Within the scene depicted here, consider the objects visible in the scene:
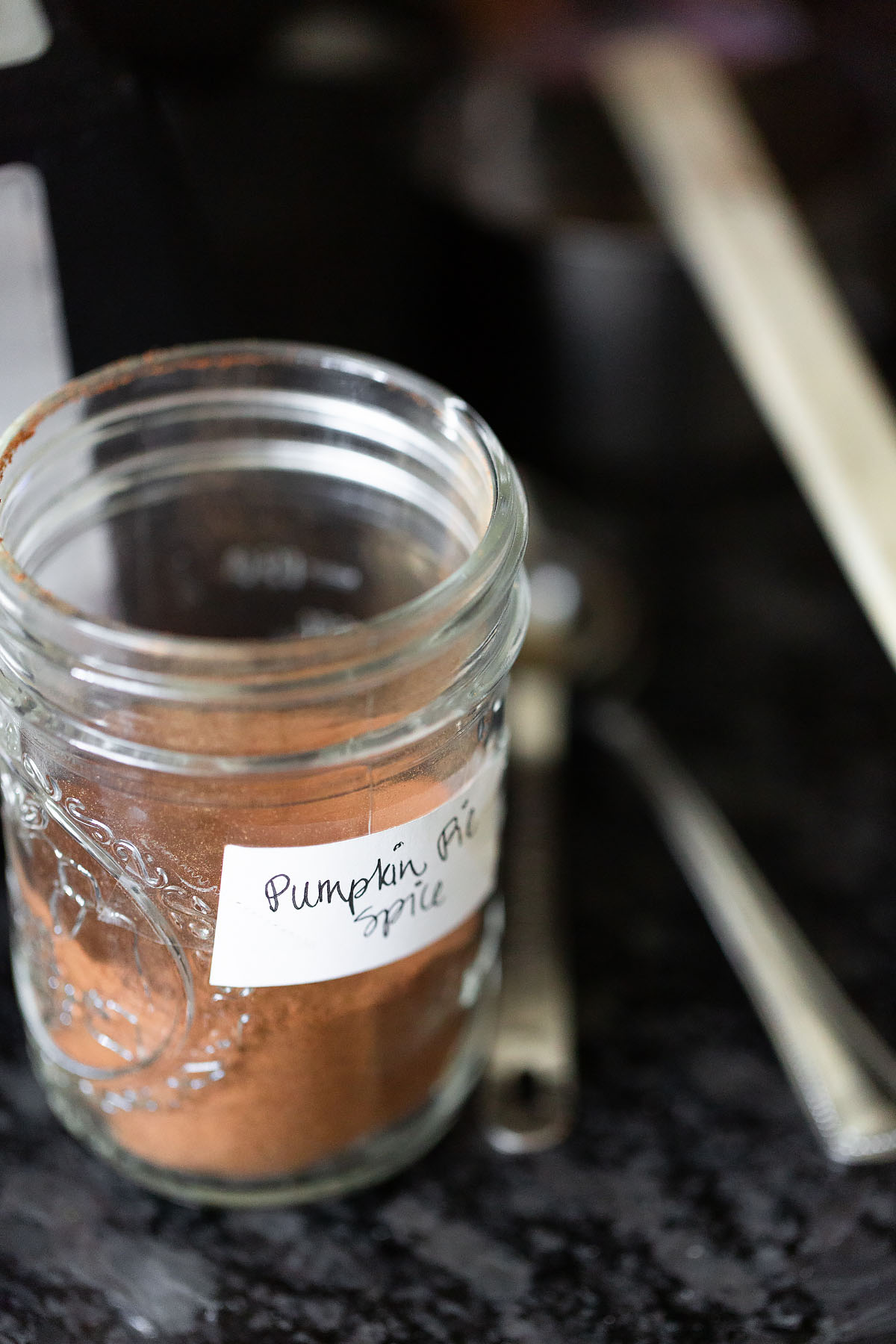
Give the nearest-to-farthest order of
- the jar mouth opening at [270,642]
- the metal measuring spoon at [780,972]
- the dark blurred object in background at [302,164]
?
the jar mouth opening at [270,642]
the metal measuring spoon at [780,972]
the dark blurred object in background at [302,164]

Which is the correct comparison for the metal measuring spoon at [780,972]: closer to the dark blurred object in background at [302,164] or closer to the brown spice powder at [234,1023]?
the brown spice powder at [234,1023]

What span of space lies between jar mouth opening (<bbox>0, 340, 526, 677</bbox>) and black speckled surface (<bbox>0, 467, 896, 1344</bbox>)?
A: 0.16 m

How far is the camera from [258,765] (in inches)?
11.4

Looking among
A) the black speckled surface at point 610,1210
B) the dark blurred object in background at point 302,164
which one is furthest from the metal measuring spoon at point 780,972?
the dark blurred object in background at point 302,164

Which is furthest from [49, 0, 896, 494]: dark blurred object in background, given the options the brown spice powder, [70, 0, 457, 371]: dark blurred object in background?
the brown spice powder

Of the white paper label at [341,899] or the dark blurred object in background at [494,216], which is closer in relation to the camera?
the white paper label at [341,899]

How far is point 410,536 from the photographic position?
40 cm

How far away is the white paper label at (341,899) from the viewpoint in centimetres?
30

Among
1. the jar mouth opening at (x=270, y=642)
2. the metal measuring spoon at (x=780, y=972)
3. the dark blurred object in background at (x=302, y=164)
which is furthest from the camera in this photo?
the dark blurred object in background at (x=302, y=164)

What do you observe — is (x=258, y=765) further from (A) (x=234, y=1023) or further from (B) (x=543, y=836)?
(B) (x=543, y=836)

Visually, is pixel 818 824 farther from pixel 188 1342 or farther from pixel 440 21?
pixel 440 21

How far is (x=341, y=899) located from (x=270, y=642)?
0.07 m

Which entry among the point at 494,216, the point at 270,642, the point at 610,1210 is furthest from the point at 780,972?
the point at 494,216

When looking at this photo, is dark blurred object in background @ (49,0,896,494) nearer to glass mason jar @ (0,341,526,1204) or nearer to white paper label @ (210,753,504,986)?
glass mason jar @ (0,341,526,1204)
